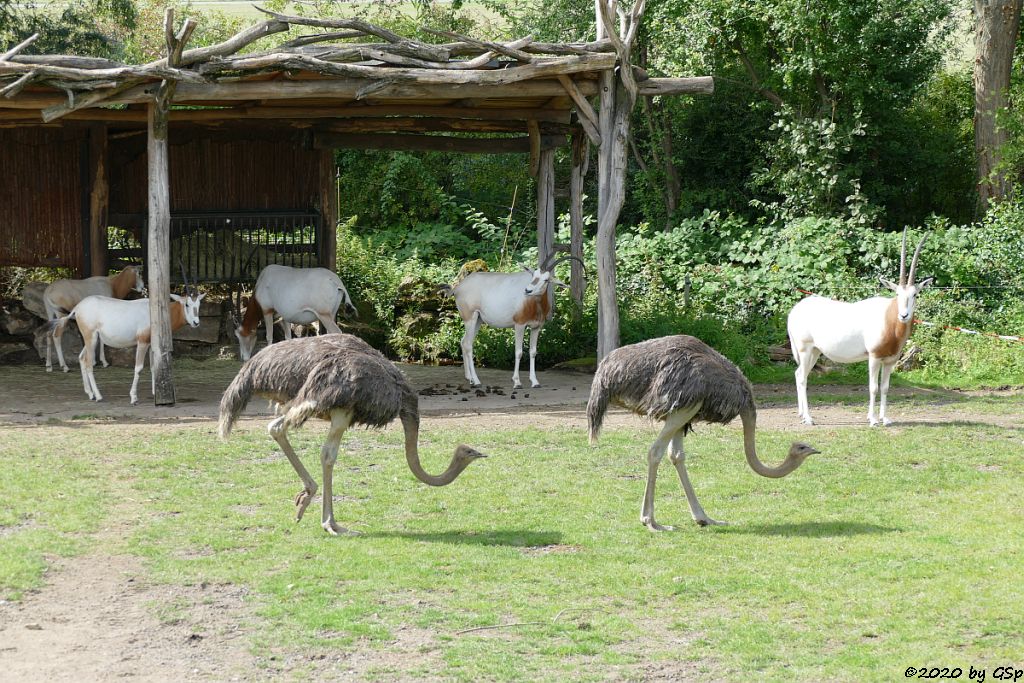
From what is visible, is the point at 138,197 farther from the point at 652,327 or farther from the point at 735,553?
the point at 735,553

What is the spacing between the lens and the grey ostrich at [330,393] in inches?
303

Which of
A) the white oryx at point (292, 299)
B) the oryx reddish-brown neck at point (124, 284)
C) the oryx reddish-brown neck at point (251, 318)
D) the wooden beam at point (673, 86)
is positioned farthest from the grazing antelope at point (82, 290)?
the wooden beam at point (673, 86)

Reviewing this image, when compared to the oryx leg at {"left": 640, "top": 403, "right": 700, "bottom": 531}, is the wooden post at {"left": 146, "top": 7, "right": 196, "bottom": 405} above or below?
above

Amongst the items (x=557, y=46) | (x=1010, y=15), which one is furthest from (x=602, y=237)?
(x=1010, y=15)

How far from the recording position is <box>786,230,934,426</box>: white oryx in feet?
39.3

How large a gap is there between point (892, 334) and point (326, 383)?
21.8ft

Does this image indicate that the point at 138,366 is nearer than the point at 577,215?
Yes

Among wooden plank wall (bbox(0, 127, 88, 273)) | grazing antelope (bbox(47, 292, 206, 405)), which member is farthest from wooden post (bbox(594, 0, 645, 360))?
wooden plank wall (bbox(0, 127, 88, 273))

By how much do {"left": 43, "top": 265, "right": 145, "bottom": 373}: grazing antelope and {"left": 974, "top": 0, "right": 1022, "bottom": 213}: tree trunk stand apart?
15069 millimetres

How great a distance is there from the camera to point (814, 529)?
824 cm

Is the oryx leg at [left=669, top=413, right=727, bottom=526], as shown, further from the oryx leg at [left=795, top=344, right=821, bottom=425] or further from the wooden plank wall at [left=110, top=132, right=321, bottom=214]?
the wooden plank wall at [left=110, top=132, right=321, bottom=214]

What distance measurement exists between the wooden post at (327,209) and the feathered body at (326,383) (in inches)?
434

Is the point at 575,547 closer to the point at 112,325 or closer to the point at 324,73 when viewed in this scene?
the point at 324,73

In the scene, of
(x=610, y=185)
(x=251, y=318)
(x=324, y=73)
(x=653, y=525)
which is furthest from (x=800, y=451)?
(x=251, y=318)
